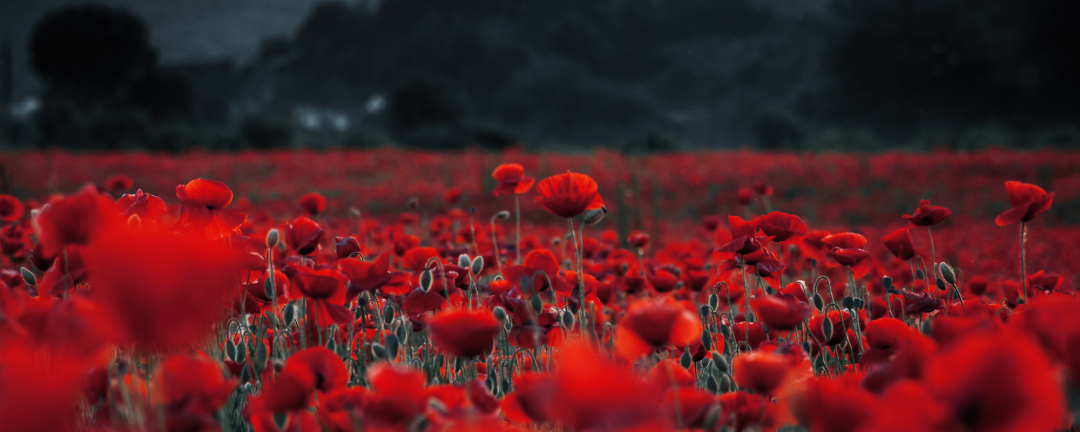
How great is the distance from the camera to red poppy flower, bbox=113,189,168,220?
123 centimetres

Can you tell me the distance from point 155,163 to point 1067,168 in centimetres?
1790

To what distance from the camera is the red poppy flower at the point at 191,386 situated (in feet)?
2.10

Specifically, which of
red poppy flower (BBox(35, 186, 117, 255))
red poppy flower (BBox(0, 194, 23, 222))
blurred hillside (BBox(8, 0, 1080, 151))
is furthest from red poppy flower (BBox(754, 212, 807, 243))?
blurred hillside (BBox(8, 0, 1080, 151))

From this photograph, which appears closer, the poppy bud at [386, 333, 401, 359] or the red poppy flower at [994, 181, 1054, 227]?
the poppy bud at [386, 333, 401, 359]

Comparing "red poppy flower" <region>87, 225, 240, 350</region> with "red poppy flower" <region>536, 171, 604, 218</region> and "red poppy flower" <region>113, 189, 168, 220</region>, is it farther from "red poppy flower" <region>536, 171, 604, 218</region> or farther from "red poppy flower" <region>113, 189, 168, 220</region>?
"red poppy flower" <region>113, 189, 168, 220</region>

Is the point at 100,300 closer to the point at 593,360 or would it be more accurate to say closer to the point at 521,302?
the point at 593,360

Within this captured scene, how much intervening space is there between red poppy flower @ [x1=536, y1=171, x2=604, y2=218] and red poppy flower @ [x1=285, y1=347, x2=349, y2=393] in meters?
0.48

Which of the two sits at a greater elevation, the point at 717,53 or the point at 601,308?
the point at 717,53

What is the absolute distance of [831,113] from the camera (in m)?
44.0

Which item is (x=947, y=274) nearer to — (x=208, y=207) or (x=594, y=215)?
(x=594, y=215)

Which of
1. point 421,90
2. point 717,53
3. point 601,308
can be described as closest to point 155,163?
point 601,308

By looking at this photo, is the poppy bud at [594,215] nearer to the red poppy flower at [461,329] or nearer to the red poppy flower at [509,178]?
the red poppy flower at [509,178]

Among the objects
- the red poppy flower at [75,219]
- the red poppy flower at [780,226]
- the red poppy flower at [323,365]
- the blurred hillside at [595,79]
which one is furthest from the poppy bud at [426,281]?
the blurred hillside at [595,79]

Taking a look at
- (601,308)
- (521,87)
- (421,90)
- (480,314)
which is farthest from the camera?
(521,87)
